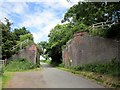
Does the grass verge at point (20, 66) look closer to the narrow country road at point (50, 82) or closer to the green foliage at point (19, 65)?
the green foliage at point (19, 65)

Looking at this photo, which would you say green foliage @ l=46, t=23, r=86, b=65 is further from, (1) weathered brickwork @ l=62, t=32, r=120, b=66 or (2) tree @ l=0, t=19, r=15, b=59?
(1) weathered brickwork @ l=62, t=32, r=120, b=66

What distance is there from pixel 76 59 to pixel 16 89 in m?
19.0

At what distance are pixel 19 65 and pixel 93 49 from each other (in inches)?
445

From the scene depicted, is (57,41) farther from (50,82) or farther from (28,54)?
(50,82)

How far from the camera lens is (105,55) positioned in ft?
88.0

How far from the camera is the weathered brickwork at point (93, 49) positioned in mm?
26188

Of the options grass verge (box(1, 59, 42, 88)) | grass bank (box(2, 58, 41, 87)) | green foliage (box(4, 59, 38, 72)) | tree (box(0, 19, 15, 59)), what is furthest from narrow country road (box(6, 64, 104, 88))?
tree (box(0, 19, 15, 59))

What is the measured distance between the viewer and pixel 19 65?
117ft

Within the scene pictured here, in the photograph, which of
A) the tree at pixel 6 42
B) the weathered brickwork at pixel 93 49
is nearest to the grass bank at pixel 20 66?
the tree at pixel 6 42

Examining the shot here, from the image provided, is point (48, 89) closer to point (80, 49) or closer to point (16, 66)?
point (80, 49)

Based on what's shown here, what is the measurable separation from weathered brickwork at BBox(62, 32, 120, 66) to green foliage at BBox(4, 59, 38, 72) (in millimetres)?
6322

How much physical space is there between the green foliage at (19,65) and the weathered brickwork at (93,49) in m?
6.32

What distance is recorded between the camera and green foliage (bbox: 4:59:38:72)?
34.4 meters

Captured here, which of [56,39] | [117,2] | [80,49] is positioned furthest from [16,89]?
[56,39]
